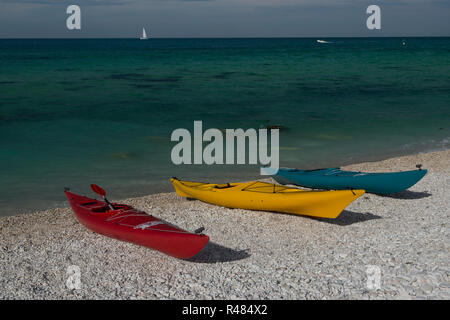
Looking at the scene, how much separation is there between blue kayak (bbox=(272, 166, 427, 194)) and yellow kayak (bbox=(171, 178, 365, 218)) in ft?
3.75

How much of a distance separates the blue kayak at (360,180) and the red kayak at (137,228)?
3.29m

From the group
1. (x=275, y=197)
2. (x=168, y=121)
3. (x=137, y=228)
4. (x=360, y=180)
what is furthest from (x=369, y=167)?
(x=168, y=121)

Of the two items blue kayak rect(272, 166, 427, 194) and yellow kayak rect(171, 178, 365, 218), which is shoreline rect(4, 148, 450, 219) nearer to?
blue kayak rect(272, 166, 427, 194)

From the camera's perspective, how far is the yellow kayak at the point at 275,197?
6.86 metres

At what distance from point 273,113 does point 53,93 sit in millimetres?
11926

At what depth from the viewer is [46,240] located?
22.1 ft

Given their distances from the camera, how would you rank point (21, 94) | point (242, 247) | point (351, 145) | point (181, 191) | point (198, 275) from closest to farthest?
point (198, 275) → point (242, 247) → point (181, 191) → point (351, 145) → point (21, 94)

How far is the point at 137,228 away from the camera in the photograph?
243 inches

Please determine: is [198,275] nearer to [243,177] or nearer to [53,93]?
[243,177]

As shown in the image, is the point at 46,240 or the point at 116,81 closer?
the point at 46,240

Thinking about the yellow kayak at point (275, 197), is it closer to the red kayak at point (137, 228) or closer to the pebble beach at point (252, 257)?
the pebble beach at point (252, 257)
